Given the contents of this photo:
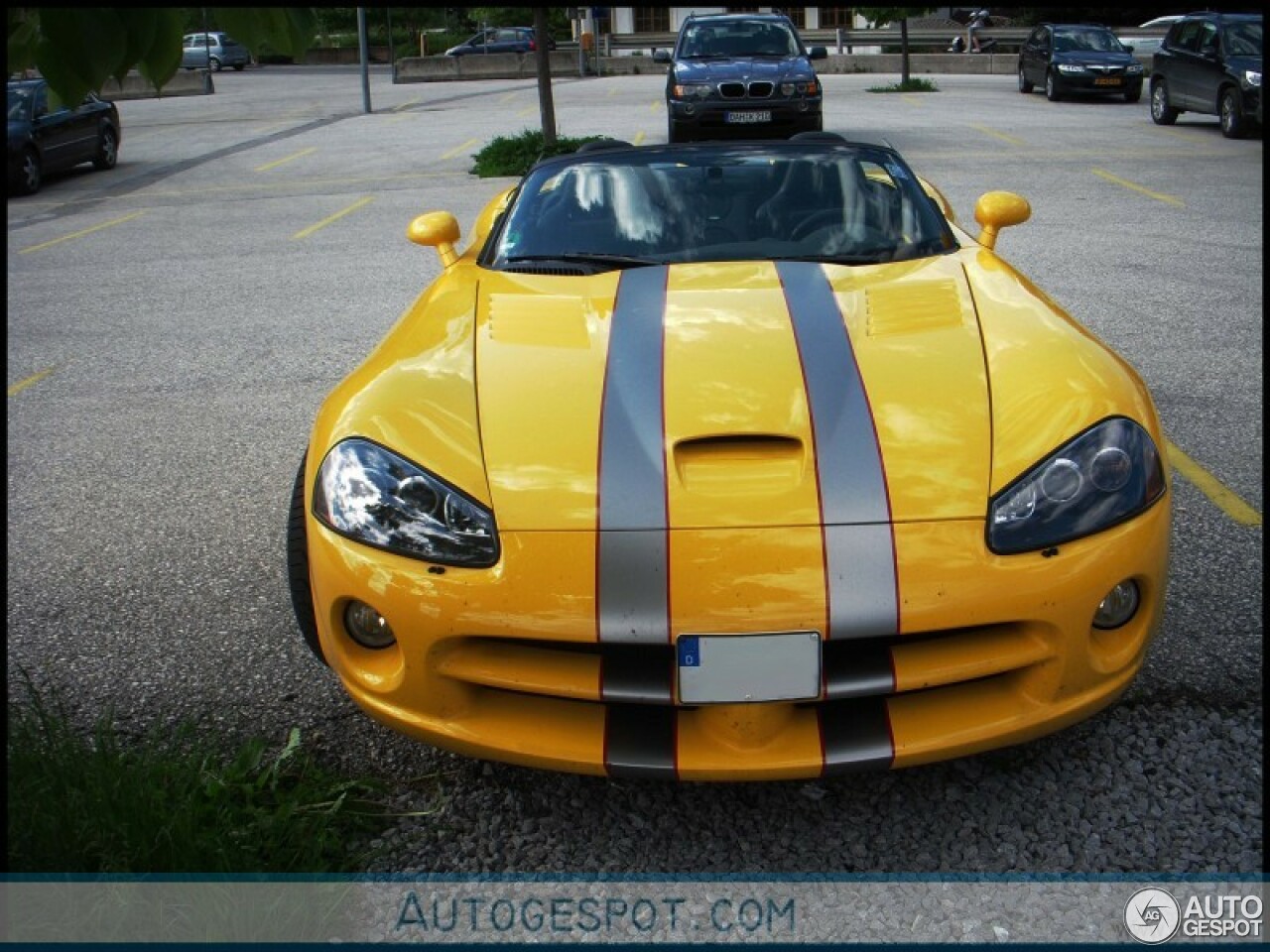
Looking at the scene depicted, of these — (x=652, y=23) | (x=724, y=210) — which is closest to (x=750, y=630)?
(x=724, y=210)

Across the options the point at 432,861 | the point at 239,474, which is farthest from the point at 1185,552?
the point at 239,474

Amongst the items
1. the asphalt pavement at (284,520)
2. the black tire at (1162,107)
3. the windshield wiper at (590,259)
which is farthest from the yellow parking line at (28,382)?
the black tire at (1162,107)

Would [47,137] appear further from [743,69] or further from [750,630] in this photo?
[750,630]

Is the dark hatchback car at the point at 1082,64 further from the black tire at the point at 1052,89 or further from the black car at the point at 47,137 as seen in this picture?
the black car at the point at 47,137

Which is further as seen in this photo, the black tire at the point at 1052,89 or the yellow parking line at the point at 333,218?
the black tire at the point at 1052,89

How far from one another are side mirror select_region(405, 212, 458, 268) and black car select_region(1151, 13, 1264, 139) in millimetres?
13712

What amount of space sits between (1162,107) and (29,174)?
15.1 m

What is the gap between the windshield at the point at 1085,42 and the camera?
23.8 metres

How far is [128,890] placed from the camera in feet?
7.86

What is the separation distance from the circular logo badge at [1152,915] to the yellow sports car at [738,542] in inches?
14.1

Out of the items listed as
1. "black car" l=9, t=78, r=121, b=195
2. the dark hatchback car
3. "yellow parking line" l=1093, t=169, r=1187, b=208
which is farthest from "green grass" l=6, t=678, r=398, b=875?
the dark hatchback car

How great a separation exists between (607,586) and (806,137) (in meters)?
2.77

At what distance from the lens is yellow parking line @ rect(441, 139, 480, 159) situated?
57.4 feet


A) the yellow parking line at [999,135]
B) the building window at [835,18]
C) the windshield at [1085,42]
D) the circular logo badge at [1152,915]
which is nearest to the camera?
the circular logo badge at [1152,915]
